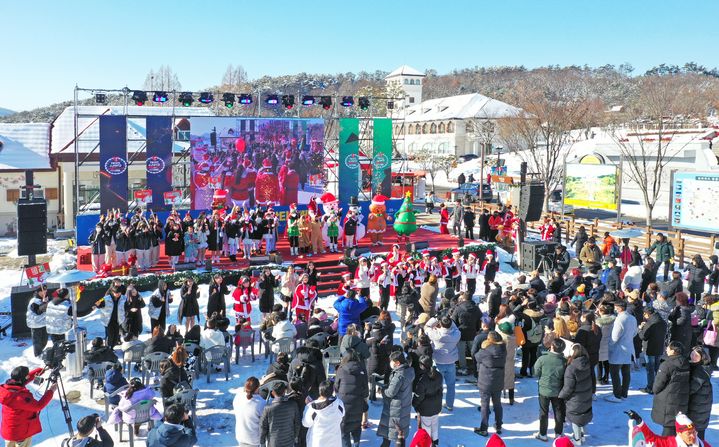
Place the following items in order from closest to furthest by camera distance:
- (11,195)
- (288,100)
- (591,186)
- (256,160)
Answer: (288,100) < (256,160) < (591,186) < (11,195)

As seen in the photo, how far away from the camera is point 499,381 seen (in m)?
8.20

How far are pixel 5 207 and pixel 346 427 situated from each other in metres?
25.5

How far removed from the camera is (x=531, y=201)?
19.3m

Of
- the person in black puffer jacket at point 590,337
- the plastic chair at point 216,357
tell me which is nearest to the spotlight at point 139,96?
the plastic chair at point 216,357

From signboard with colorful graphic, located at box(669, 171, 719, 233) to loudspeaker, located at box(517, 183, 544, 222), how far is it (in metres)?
5.15

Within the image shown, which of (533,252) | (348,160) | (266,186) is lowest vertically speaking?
(533,252)

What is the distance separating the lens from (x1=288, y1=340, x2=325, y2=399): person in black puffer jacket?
7.72 metres

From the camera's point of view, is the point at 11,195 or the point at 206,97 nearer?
the point at 206,97

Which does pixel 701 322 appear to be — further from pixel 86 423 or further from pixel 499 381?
pixel 86 423

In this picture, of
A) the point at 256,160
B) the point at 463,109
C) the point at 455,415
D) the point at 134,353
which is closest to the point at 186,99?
the point at 256,160

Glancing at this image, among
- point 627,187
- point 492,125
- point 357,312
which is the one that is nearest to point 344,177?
point 357,312

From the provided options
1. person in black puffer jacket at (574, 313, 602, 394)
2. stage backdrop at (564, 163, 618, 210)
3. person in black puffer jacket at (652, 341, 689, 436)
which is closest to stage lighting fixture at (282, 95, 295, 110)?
stage backdrop at (564, 163, 618, 210)

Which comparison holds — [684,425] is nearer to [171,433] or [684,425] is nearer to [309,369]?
[309,369]

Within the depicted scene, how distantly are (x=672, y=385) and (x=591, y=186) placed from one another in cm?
1904
